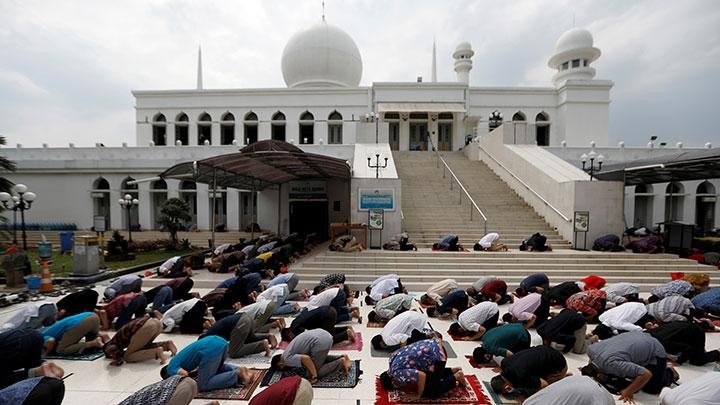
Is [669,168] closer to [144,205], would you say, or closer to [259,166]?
[259,166]

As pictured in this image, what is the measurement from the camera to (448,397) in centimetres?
407

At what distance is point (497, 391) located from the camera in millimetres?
4102

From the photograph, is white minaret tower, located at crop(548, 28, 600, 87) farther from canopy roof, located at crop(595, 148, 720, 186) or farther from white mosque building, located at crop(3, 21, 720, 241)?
canopy roof, located at crop(595, 148, 720, 186)

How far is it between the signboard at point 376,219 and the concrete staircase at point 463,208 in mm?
1476

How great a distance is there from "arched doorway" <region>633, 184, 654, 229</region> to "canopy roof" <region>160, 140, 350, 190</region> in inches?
695

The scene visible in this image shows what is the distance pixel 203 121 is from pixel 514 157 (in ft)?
80.4

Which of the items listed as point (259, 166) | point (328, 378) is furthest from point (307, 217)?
point (328, 378)

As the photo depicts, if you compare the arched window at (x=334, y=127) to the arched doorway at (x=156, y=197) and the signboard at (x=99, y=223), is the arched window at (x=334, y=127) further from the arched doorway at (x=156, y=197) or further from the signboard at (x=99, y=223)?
the signboard at (x=99, y=223)

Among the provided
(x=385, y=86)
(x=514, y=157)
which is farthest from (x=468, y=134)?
(x=514, y=157)

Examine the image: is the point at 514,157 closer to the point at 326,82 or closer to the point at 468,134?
the point at 468,134

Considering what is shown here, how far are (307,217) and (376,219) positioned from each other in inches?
269

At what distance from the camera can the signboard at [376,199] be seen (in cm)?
1148

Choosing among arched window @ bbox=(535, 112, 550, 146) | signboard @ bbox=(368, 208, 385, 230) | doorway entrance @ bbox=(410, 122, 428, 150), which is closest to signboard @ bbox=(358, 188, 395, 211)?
signboard @ bbox=(368, 208, 385, 230)

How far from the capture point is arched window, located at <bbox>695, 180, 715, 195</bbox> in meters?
19.3
